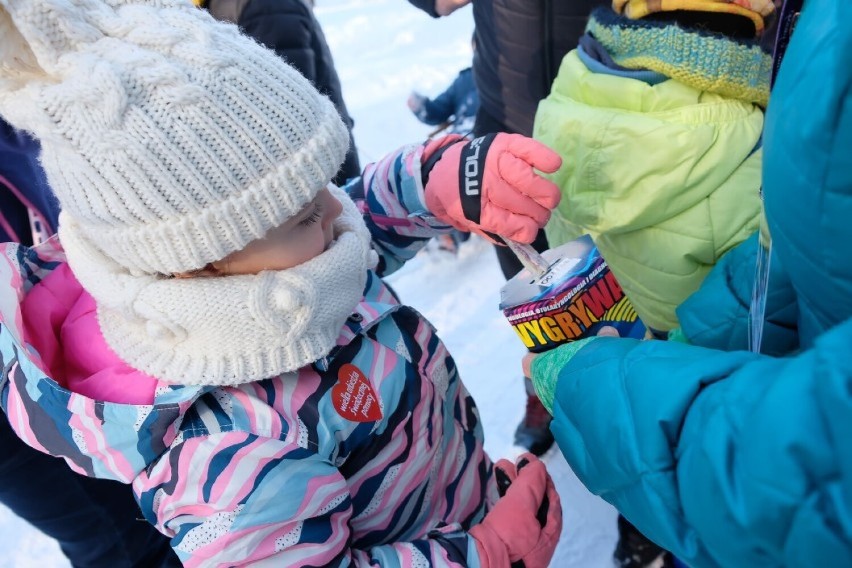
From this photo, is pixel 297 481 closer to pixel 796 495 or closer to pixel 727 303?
pixel 796 495

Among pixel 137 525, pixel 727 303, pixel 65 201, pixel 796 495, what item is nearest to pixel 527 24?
pixel 727 303

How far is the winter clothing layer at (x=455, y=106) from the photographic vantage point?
319 centimetres

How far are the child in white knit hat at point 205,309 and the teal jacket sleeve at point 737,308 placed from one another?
17.2 inches

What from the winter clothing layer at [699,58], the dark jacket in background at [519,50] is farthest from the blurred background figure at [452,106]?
the winter clothing layer at [699,58]

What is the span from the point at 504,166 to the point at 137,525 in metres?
0.94

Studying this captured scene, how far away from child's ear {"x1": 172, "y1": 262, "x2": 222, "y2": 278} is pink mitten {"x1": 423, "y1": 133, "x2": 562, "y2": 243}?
46 centimetres

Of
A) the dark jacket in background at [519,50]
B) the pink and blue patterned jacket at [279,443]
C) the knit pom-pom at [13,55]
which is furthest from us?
the dark jacket in background at [519,50]

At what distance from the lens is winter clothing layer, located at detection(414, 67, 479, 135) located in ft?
10.5

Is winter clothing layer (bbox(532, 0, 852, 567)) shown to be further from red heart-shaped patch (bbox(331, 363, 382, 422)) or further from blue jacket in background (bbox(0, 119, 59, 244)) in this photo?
blue jacket in background (bbox(0, 119, 59, 244))

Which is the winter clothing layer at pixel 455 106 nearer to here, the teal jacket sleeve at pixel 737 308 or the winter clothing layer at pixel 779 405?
the teal jacket sleeve at pixel 737 308

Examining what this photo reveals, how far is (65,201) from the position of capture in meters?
0.77

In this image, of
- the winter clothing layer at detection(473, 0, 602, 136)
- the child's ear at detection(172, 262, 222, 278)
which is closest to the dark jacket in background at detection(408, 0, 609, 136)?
the winter clothing layer at detection(473, 0, 602, 136)

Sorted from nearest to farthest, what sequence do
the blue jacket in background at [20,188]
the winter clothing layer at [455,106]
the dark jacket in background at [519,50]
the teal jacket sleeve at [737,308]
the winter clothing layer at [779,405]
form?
the winter clothing layer at [779,405] < the teal jacket sleeve at [737,308] < the blue jacket in background at [20,188] < the dark jacket in background at [519,50] < the winter clothing layer at [455,106]

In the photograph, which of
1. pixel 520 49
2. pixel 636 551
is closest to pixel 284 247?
pixel 520 49
